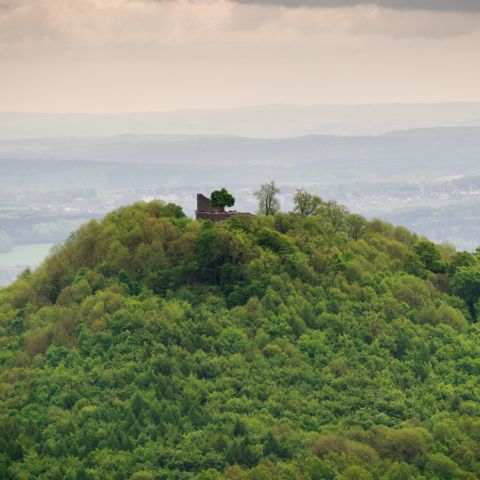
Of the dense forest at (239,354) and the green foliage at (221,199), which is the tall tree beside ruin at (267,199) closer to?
the dense forest at (239,354)

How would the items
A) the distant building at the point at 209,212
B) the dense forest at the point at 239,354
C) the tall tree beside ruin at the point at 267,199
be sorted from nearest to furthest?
the dense forest at the point at 239,354, the distant building at the point at 209,212, the tall tree beside ruin at the point at 267,199

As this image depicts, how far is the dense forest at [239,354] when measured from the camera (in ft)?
369

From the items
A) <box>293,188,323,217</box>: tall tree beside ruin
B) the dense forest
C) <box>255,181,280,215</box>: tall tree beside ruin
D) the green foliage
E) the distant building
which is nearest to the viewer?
the dense forest

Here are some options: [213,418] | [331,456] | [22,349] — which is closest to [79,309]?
[22,349]

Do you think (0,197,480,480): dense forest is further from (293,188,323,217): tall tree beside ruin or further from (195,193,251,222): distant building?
(195,193,251,222): distant building

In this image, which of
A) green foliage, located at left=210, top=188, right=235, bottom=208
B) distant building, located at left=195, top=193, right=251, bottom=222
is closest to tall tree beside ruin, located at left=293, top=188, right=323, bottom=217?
distant building, located at left=195, top=193, right=251, bottom=222

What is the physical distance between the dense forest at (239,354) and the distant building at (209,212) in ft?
6.65

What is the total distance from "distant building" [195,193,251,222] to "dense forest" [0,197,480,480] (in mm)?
2028

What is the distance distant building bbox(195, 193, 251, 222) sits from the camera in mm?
141125

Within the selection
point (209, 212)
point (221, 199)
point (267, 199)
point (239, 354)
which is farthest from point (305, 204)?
point (239, 354)

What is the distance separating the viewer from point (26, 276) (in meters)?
148

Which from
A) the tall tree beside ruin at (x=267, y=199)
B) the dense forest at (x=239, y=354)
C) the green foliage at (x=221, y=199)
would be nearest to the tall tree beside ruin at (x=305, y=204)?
the dense forest at (x=239, y=354)

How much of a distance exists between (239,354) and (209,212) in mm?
20537

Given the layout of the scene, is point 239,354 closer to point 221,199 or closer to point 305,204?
point 221,199
